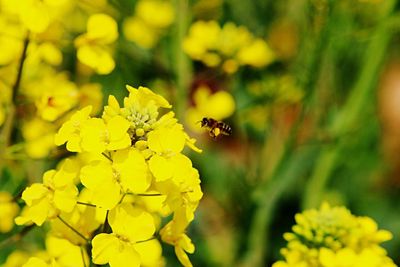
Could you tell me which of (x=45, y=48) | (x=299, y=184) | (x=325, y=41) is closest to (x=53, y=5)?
(x=45, y=48)

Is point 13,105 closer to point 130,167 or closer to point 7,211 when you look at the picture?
point 7,211

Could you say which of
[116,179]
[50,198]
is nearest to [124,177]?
[116,179]

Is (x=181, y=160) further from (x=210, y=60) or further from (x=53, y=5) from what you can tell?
(x=210, y=60)

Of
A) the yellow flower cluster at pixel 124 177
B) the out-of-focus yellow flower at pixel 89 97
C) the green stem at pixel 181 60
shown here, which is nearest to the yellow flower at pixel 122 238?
the yellow flower cluster at pixel 124 177

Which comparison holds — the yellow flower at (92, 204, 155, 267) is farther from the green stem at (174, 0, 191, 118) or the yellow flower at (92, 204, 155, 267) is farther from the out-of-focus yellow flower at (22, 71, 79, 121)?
the green stem at (174, 0, 191, 118)

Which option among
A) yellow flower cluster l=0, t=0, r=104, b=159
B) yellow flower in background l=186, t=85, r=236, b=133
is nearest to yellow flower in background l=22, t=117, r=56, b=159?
yellow flower cluster l=0, t=0, r=104, b=159

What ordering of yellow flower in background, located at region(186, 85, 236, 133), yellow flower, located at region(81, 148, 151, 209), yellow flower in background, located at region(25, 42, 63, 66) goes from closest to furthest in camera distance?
yellow flower, located at region(81, 148, 151, 209)
yellow flower in background, located at region(25, 42, 63, 66)
yellow flower in background, located at region(186, 85, 236, 133)

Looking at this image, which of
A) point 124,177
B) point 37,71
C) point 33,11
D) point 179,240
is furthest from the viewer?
point 37,71
